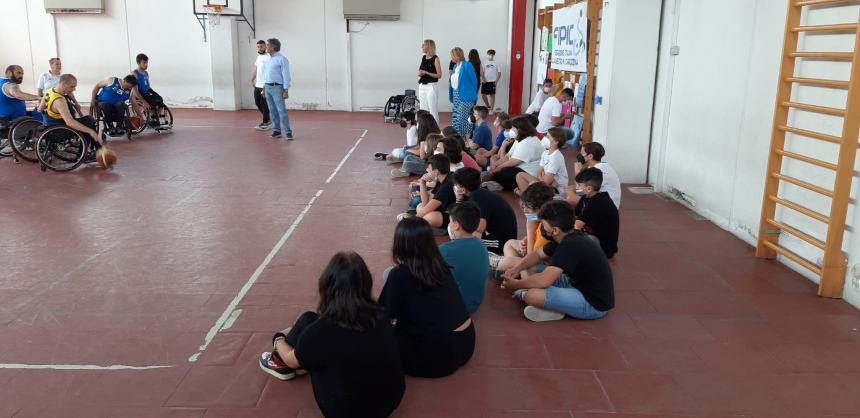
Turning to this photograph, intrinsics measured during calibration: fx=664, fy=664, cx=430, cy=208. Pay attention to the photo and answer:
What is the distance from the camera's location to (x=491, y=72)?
651 inches

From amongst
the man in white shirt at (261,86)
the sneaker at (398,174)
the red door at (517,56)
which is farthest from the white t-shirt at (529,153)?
the red door at (517,56)

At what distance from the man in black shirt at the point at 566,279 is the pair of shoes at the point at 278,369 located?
5.03 feet

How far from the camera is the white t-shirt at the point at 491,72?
16.5 meters

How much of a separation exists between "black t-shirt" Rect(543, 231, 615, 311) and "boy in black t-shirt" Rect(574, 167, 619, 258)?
105cm

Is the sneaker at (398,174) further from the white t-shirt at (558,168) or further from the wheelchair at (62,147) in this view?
the wheelchair at (62,147)

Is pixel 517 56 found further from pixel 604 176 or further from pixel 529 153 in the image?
pixel 604 176

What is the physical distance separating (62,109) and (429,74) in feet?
18.6

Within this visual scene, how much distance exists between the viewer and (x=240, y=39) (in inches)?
678

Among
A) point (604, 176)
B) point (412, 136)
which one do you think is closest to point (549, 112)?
point (412, 136)

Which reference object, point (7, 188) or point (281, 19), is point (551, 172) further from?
point (281, 19)

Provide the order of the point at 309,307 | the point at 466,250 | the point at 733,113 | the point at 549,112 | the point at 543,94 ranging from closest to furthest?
1. the point at 466,250
2. the point at 309,307
3. the point at 733,113
4. the point at 549,112
5. the point at 543,94

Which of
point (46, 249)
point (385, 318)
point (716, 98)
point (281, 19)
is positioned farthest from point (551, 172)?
point (281, 19)

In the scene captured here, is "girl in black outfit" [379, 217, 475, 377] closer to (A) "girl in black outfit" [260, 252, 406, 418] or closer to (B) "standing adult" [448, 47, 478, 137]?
(A) "girl in black outfit" [260, 252, 406, 418]

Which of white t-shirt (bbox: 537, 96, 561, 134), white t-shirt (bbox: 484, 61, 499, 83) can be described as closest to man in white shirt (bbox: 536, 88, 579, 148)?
white t-shirt (bbox: 537, 96, 561, 134)
